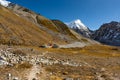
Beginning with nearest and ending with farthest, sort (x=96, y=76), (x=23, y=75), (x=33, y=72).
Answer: (x=23, y=75) < (x=33, y=72) < (x=96, y=76)

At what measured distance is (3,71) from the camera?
31750 mm

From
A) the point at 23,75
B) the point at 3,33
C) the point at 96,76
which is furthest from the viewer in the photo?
the point at 3,33

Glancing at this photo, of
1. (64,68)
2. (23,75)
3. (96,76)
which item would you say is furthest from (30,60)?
(96,76)

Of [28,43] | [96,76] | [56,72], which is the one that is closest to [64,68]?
[56,72]

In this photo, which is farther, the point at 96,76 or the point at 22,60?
the point at 22,60

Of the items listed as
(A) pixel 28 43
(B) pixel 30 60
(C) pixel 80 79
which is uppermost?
(A) pixel 28 43

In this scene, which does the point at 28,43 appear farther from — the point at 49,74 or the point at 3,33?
the point at 49,74

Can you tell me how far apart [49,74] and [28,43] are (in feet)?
226

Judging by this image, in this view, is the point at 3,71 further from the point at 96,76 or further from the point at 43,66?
the point at 96,76

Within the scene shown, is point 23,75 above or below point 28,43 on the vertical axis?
below

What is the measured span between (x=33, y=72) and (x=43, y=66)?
17.2 ft

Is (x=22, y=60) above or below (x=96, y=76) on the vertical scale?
above

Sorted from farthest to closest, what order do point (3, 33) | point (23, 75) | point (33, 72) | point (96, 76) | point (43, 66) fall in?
point (3, 33) < point (43, 66) < point (96, 76) < point (33, 72) < point (23, 75)

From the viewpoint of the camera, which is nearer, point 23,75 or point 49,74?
point 23,75
